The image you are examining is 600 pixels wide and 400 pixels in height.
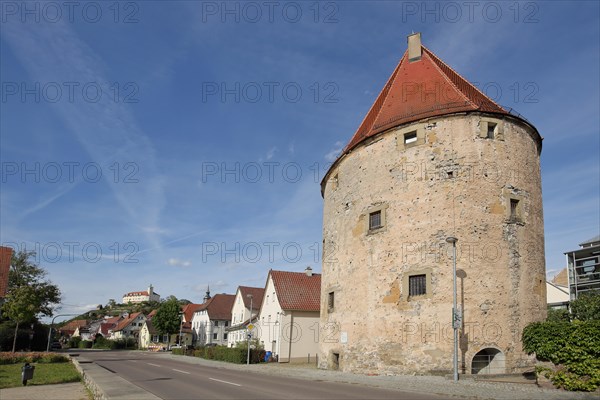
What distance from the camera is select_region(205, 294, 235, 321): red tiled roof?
218 ft

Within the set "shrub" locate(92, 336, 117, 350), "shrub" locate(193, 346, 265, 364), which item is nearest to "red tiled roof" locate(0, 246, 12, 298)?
"shrub" locate(193, 346, 265, 364)

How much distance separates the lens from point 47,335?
50.4 m

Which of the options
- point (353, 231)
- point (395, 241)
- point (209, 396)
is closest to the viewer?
point (209, 396)

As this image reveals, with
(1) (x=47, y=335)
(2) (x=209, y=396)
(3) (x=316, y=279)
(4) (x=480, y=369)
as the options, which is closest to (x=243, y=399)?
(2) (x=209, y=396)

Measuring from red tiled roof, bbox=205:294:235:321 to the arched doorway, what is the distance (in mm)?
52110

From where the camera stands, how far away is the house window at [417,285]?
20516 mm

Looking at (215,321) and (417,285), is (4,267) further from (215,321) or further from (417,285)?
(417,285)

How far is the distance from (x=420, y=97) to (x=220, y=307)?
172 ft

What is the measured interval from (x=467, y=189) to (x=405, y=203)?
293 cm

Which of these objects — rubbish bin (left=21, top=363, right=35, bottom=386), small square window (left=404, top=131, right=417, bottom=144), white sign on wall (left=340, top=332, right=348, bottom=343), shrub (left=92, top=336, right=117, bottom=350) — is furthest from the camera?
shrub (left=92, top=336, right=117, bottom=350)

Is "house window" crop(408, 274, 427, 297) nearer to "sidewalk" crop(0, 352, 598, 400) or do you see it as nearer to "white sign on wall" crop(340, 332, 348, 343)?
"sidewalk" crop(0, 352, 598, 400)

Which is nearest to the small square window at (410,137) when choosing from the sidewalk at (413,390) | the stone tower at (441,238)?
the stone tower at (441,238)

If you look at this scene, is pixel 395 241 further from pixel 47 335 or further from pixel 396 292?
pixel 47 335

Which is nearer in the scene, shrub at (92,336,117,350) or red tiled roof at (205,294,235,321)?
red tiled roof at (205,294,235,321)
